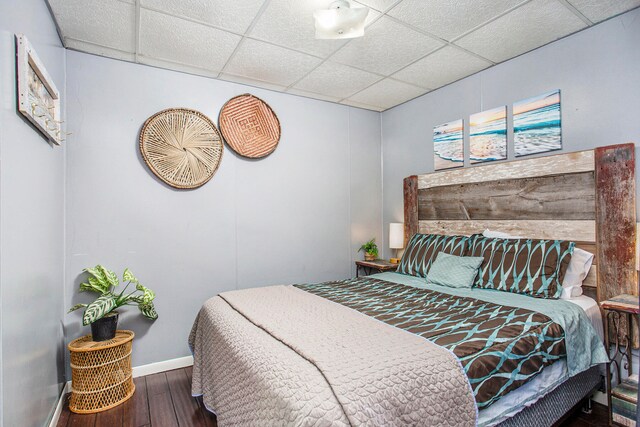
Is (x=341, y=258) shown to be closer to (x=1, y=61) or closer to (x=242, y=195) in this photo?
(x=242, y=195)

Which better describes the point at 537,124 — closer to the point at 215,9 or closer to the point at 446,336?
the point at 446,336

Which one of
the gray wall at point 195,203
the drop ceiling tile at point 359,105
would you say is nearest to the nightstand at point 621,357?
the gray wall at point 195,203

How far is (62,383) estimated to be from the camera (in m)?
2.39

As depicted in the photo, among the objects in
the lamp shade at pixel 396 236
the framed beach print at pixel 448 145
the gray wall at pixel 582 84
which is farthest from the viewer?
the lamp shade at pixel 396 236

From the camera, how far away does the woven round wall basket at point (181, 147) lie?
9.26ft

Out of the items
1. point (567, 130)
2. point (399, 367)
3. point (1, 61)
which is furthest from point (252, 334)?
point (567, 130)

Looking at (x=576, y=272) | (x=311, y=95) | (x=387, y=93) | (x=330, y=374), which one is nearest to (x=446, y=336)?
A: (x=330, y=374)

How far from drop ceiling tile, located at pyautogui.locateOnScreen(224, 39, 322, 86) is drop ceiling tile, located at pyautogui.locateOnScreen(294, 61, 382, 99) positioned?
11 cm

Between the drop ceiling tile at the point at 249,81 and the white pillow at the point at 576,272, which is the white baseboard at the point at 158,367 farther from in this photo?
the white pillow at the point at 576,272

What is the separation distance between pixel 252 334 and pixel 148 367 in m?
1.73

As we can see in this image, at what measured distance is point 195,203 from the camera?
303 cm

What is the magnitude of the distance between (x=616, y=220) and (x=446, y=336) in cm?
159

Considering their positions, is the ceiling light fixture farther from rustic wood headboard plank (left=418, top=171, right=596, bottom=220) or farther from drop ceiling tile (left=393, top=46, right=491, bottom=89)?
rustic wood headboard plank (left=418, top=171, right=596, bottom=220)

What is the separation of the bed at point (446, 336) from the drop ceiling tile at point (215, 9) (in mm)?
1902
